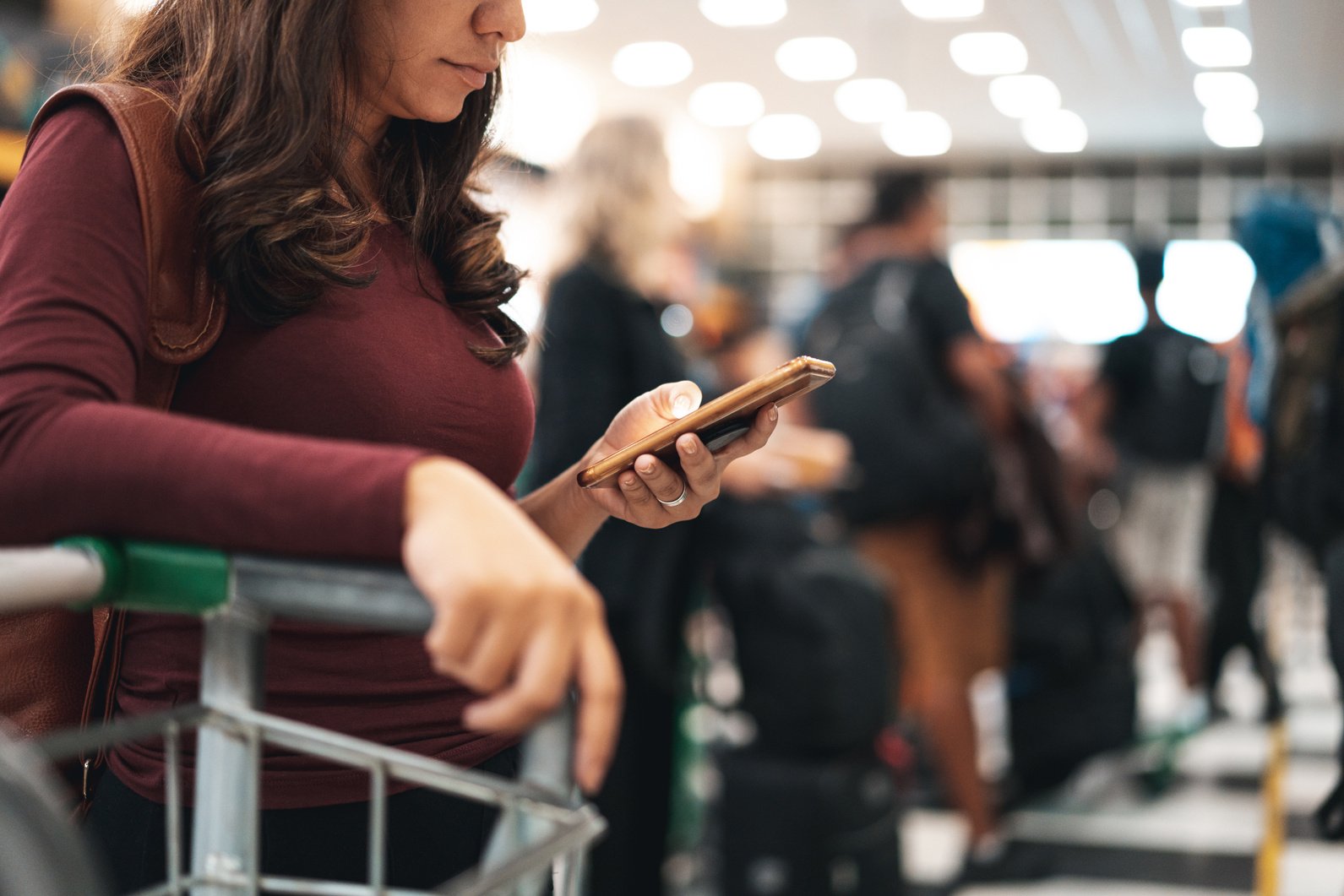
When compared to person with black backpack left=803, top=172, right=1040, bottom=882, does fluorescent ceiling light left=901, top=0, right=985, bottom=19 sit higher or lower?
higher

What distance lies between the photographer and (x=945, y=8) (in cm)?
948

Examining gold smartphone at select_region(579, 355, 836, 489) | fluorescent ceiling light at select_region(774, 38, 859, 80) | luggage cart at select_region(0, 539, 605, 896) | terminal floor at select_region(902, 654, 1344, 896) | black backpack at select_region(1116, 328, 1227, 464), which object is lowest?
terminal floor at select_region(902, 654, 1344, 896)

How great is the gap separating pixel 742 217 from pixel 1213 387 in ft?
38.6

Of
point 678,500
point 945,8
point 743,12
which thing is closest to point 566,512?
point 678,500

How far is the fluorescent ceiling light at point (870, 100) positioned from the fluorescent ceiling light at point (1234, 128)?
301cm

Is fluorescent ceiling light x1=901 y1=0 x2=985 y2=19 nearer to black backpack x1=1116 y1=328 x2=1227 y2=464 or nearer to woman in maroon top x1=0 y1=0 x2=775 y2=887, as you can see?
black backpack x1=1116 y1=328 x2=1227 y2=464

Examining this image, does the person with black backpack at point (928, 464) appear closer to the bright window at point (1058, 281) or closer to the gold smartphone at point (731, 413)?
the gold smartphone at point (731, 413)

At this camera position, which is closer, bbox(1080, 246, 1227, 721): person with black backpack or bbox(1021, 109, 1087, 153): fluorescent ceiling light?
bbox(1080, 246, 1227, 721): person with black backpack

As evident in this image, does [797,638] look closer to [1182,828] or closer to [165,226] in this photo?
[1182,828]

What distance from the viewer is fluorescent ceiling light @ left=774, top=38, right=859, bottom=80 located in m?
10.8

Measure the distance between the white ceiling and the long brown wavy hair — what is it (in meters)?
5.94

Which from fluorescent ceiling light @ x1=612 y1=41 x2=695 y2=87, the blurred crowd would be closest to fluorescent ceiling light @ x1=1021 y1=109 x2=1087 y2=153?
fluorescent ceiling light @ x1=612 y1=41 x2=695 y2=87

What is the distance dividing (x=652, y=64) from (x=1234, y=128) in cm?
613

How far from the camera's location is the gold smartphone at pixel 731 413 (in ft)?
2.81
